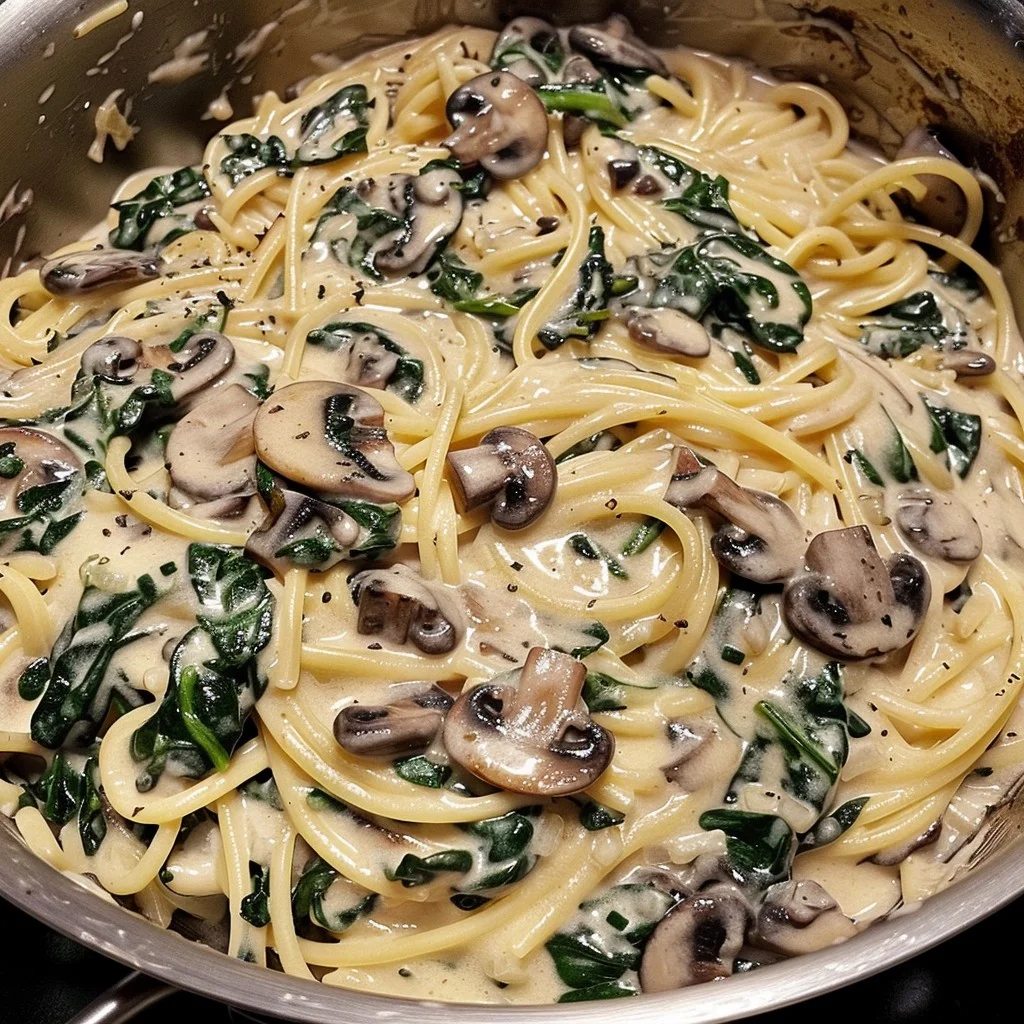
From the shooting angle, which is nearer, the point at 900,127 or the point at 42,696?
the point at 42,696

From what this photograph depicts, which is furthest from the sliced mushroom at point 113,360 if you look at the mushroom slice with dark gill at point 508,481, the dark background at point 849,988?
the dark background at point 849,988

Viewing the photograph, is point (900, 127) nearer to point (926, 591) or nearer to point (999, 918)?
point (926, 591)

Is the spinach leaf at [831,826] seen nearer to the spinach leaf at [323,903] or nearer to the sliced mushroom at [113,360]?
the spinach leaf at [323,903]

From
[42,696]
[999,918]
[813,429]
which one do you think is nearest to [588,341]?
[813,429]

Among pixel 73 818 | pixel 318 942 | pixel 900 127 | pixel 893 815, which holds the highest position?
pixel 900 127

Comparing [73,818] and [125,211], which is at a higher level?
[125,211]

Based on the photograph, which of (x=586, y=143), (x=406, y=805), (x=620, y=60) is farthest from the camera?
(x=620, y=60)
